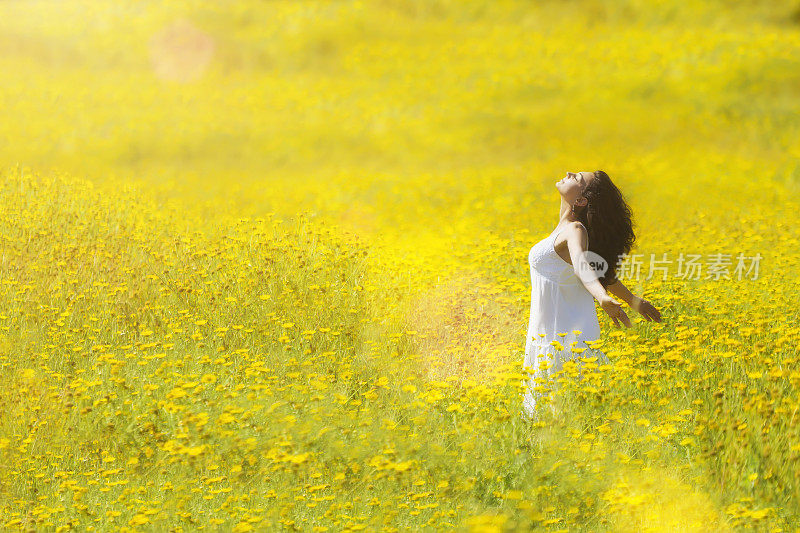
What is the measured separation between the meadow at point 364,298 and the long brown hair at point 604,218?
62cm

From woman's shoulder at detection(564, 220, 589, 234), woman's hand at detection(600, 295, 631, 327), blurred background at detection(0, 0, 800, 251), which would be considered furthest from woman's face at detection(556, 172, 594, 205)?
blurred background at detection(0, 0, 800, 251)

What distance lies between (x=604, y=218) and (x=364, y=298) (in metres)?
2.57

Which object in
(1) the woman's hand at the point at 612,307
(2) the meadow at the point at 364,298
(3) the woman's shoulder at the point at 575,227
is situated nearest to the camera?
(2) the meadow at the point at 364,298

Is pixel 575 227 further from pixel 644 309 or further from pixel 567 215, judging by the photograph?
pixel 644 309

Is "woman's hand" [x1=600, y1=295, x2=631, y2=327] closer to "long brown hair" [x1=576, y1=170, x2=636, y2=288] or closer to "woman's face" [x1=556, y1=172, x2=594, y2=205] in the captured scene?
"long brown hair" [x1=576, y1=170, x2=636, y2=288]

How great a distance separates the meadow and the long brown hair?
616 millimetres

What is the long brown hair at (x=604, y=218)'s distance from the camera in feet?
15.9

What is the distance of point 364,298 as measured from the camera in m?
6.88

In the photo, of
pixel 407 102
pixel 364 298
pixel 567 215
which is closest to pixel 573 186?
pixel 567 215

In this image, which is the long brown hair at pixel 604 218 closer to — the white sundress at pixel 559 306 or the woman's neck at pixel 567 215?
Answer: the woman's neck at pixel 567 215

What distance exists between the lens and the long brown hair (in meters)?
4.85

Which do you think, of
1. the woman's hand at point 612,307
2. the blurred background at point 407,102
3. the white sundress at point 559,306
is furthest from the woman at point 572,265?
the blurred background at point 407,102

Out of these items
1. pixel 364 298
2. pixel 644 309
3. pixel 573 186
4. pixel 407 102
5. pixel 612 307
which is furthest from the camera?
pixel 407 102

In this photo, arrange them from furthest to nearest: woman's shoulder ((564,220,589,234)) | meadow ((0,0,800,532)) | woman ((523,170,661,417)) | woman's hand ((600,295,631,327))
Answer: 1. woman ((523,170,661,417))
2. woman's shoulder ((564,220,589,234))
3. woman's hand ((600,295,631,327))
4. meadow ((0,0,800,532))
